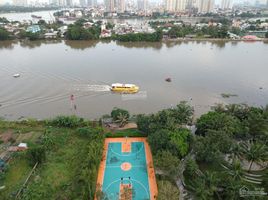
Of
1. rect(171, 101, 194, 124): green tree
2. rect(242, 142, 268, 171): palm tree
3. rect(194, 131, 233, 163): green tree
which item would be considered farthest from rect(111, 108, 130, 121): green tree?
rect(242, 142, 268, 171): palm tree

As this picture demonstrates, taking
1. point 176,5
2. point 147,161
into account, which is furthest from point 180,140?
point 176,5

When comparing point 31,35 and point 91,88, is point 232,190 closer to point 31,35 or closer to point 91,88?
point 91,88

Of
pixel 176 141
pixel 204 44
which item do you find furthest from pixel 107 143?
pixel 204 44

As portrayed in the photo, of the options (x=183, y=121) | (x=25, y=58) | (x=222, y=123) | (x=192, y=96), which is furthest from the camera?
(x=25, y=58)

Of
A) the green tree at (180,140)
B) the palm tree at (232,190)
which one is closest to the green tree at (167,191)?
the palm tree at (232,190)

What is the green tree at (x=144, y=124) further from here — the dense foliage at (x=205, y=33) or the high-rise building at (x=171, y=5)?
the high-rise building at (x=171, y=5)

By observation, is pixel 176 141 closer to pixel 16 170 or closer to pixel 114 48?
pixel 16 170

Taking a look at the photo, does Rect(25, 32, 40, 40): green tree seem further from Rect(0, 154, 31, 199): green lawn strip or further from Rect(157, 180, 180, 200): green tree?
Rect(157, 180, 180, 200): green tree
